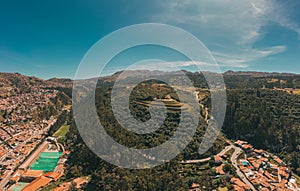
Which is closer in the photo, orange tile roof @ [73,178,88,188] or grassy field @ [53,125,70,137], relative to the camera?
orange tile roof @ [73,178,88,188]

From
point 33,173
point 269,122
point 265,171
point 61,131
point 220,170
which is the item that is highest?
point 269,122

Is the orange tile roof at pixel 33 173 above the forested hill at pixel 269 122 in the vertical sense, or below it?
below

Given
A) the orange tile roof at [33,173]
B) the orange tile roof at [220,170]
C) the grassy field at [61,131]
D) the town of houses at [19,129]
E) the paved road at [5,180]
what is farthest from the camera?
the grassy field at [61,131]

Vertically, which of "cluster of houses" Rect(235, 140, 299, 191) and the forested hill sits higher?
the forested hill

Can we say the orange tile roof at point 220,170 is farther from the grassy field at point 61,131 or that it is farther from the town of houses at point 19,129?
the grassy field at point 61,131

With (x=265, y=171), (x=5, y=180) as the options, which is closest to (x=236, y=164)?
(x=265, y=171)

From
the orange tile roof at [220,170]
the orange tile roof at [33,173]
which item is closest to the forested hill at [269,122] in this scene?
the orange tile roof at [220,170]

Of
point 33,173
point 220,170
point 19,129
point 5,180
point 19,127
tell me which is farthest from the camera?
point 19,127

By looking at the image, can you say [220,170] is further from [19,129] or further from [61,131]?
[19,129]

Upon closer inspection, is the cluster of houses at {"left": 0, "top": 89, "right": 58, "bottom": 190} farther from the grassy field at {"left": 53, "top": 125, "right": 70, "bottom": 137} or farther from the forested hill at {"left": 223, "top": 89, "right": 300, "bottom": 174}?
the forested hill at {"left": 223, "top": 89, "right": 300, "bottom": 174}

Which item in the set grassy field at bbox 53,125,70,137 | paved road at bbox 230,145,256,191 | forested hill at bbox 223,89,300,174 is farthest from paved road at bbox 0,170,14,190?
forested hill at bbox 223,89,300,174
